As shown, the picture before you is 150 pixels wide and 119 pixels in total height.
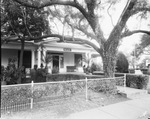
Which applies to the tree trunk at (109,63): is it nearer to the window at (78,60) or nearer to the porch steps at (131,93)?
the porch steps at (131,93)

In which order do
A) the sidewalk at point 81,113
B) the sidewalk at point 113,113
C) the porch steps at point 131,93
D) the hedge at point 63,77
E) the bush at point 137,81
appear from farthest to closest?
the hedge at point 63,77, the bush at point 137,81, the porch steps at point 131,93, the sidewalk at point 113,113, the sidewalk at point 81,113

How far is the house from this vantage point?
39.0ft

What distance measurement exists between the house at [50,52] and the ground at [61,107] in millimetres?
7472

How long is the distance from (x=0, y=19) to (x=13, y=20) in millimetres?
921

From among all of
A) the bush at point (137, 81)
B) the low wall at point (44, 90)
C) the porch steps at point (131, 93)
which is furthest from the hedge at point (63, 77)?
the low wall at point (44, 90)

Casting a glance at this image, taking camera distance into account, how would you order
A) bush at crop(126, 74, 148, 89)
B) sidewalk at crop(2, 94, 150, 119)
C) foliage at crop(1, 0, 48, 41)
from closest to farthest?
1. sidewalk at crop(2, 94, 150, 119)
2. bush at crop(126, 74, 148, 89)
3. foliage at crop(1, 0, 48, 41)

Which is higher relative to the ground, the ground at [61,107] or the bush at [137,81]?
the bush at [137,81]

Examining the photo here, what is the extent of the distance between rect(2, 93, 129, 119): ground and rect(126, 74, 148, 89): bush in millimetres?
2634

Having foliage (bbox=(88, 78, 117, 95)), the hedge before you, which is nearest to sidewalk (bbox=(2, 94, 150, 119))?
foliage (bbox=(88, 78, 117, 95))

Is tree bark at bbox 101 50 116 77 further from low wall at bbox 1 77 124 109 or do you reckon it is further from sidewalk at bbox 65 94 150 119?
sidewalk at bbox 65 94 150 119

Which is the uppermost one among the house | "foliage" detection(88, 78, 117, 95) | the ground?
the house

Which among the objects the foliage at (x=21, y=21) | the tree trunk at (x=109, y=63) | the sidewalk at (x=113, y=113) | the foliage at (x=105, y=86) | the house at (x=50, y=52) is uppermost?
the foliage at (x=21, y=21)

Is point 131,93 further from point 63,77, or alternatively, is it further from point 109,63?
point 63,77

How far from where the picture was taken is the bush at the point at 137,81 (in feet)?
27.0
